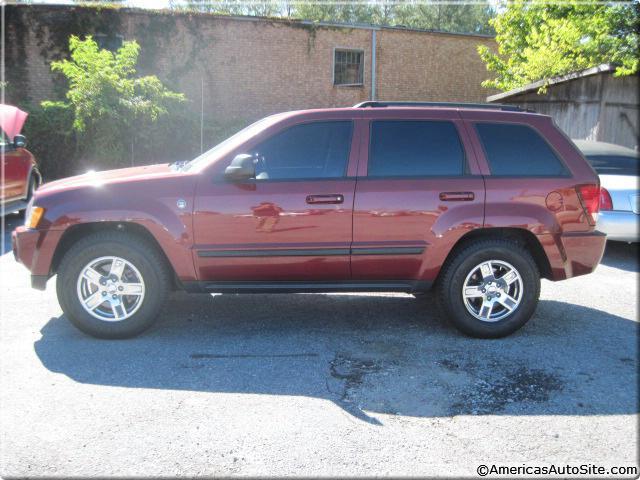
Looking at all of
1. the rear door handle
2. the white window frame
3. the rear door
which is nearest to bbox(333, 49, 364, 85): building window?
the white window frame

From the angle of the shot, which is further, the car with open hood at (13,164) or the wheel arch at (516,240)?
the car with open hood at (13,164)

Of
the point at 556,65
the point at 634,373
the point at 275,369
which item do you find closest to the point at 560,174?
the point at 634,373

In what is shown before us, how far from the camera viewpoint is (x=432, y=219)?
452cm

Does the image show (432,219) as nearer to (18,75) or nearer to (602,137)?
(602,137)

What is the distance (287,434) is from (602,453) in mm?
1686

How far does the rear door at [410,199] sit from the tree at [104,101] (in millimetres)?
9846

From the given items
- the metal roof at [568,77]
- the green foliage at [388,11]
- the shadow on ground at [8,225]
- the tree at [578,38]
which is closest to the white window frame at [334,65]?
the tree at [578,38]

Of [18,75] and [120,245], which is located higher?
[18,75]

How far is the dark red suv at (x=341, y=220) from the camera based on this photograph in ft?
14.5

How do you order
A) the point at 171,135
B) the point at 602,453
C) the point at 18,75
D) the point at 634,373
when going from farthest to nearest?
the point at 18,75 → the point at 171,135 → the point at 634,373 → the point at 602,453

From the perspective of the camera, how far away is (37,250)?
4.46 m

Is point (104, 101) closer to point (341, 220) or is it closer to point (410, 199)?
point (341, 220)

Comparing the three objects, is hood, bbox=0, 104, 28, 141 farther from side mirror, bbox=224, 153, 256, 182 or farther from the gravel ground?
side mirror, bbox=224, 153, 256, 182

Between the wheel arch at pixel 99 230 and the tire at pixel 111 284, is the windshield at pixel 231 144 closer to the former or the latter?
the wheel arch at pixel 99 230
